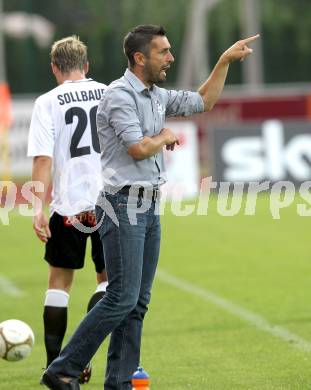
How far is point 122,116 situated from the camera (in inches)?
265

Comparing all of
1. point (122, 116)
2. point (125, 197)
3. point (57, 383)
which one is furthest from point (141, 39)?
point (57, 383)

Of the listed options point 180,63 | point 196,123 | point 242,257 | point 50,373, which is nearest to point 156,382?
point 50,373

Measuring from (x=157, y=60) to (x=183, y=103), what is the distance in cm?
48

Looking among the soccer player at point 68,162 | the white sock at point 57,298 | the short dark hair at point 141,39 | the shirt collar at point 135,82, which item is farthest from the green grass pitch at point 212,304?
the short dark hair at point 141,39

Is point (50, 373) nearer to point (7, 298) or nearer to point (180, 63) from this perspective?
point (7, 298)

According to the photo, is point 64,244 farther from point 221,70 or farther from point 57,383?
point 221,70

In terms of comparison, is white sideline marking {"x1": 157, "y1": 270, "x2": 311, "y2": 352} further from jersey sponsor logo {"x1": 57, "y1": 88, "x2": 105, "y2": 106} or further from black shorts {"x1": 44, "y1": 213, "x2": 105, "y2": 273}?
jersey sponsor logo {"x1": 57, "y1": 88, "x2": 105, "y2": 106}

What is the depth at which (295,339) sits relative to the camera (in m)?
9.35

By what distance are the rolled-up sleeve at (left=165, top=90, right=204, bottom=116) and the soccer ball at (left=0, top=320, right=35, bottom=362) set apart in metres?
1.80

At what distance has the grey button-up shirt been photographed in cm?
676

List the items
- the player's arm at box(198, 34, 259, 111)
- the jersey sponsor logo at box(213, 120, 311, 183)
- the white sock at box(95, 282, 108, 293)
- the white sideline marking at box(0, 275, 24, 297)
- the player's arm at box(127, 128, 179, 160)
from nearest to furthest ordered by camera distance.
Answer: the player's arm at box(127, 128, 179, 160) → the player's arm at box(198, 34, 259, 111) → the white sock at box(95, 282, 108, 293) → the white sideline marking at box(0, 275, 24, 297) → the jersey sponsor logo at box(213, 120, 311, 183)

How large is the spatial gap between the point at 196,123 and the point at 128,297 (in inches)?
739

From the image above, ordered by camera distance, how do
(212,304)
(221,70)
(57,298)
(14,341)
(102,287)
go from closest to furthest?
(221,70) → (14,341) → (57,298) → (102,287) → (212,304)

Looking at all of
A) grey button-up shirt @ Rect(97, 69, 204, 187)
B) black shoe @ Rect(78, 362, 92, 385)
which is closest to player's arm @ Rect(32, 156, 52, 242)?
grey button-up shirt @ Rect(97, 69, 204, 187)
